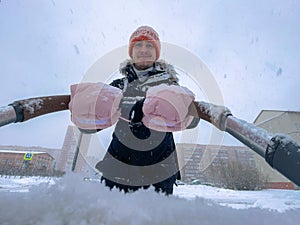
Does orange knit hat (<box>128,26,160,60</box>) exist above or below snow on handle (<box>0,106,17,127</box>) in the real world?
above

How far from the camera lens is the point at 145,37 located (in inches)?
45.7

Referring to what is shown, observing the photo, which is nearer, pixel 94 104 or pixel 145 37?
pixel 94 104

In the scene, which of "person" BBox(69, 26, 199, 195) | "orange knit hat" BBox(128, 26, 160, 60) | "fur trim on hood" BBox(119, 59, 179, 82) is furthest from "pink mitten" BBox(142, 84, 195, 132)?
"orange knit hat" BBox(128, 26, 160, 60)

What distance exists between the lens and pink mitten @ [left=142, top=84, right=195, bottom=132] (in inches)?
19.3

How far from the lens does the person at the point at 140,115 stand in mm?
503

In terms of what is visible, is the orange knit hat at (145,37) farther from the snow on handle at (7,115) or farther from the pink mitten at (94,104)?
the snow on handle at (7,115)

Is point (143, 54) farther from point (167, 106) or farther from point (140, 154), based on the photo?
point (167, 106)

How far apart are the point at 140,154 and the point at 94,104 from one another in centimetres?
41

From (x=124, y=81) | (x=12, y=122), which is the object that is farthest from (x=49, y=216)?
(x=124, y=81)

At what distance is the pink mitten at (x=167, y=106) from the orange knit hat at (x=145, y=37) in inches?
28.6

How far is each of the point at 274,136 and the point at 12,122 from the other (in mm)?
537

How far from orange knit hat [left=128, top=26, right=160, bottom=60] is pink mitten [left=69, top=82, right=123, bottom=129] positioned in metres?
0.72

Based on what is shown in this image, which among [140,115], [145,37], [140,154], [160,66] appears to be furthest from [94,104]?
[145,37]

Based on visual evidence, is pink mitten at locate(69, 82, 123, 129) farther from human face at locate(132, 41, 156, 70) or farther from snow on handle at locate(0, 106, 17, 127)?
human face at locate(132, 41, 156, 70)
